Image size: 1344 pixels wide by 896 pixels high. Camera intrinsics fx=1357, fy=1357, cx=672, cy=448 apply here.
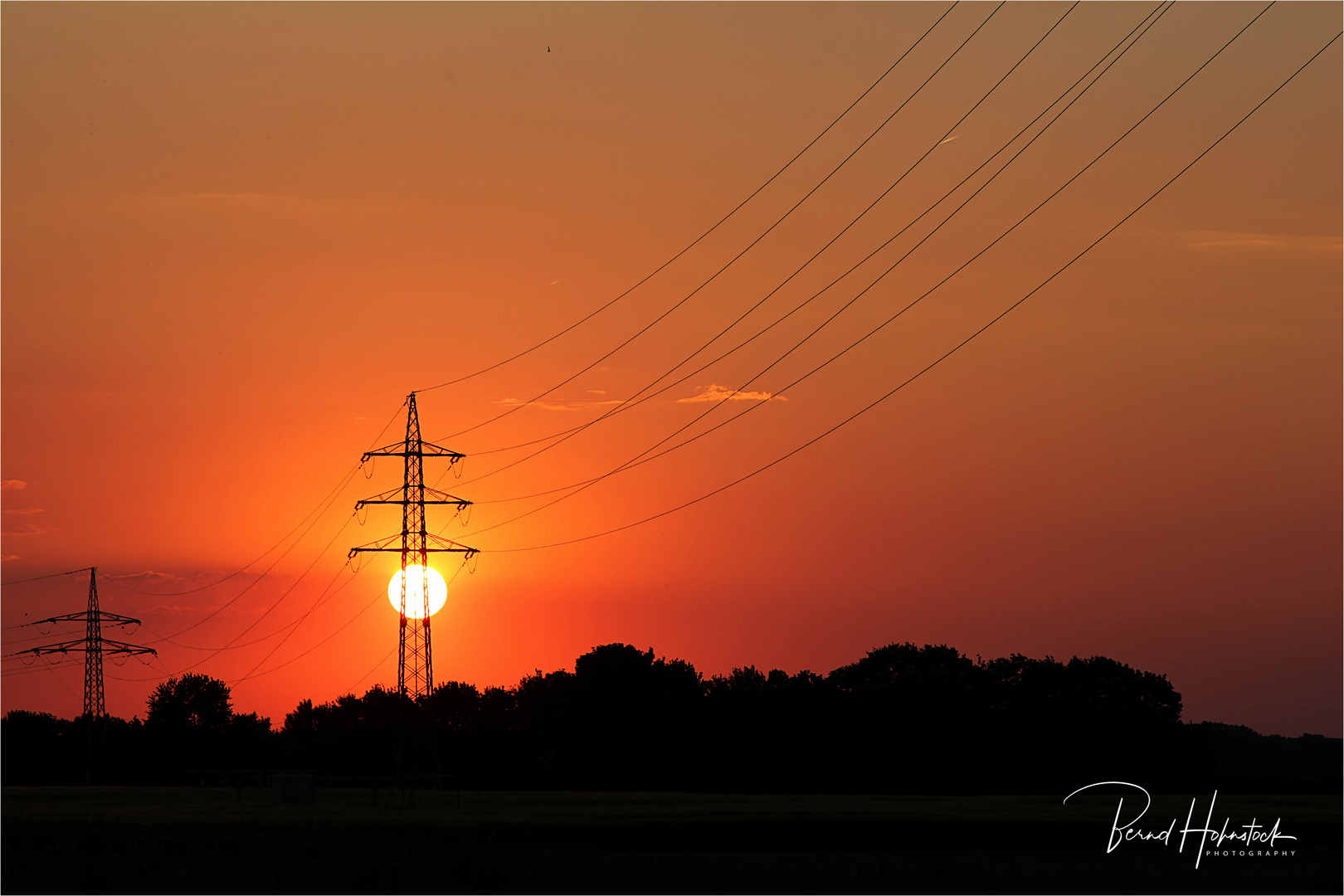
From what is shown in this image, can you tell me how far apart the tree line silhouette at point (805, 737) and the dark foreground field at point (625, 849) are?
50.3 meters

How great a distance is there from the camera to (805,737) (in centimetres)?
12750

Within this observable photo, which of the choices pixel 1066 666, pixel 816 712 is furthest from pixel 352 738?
pixel 1066 666

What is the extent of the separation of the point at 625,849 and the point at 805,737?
80.9 meters

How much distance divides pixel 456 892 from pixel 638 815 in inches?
1026

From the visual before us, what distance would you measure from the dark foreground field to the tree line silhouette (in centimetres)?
5027

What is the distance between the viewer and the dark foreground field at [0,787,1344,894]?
38562mm

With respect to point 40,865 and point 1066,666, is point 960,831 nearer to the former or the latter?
point 40,865

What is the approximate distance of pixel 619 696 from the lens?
459 feet

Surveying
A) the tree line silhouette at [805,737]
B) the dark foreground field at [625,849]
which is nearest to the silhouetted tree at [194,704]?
the tree line silhouette at [805,737]
